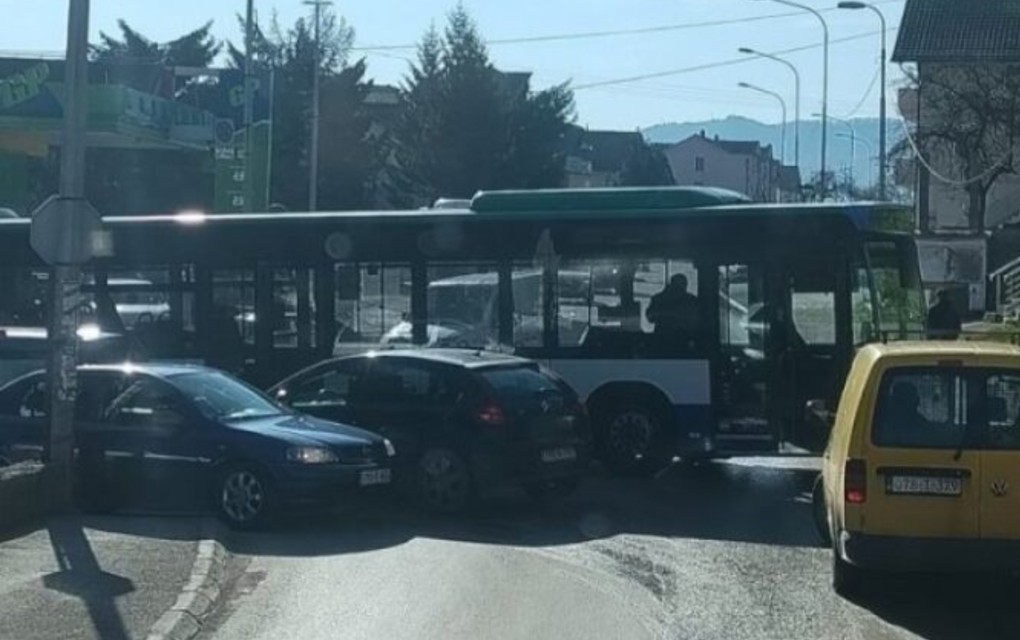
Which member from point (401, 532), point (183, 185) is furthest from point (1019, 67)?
point (401, 532)

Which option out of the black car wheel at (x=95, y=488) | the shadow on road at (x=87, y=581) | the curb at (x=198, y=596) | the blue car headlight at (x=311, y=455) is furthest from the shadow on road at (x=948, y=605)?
→ the black car wheel at (x=95, y=488)

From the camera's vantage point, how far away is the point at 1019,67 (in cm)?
5419

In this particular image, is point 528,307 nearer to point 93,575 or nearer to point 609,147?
point 93,575

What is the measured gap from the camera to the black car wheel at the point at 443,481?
54.9 ft

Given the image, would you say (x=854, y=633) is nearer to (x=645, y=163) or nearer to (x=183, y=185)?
(x=183, y=185)

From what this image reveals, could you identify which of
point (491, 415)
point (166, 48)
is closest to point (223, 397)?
point (491, 415)

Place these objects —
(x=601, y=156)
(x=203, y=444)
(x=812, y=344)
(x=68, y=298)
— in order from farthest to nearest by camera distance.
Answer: (x=601, y=156)
(x=812, y=344)
(x=68, y=298)
(x=203, y=444)

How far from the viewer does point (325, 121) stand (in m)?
73.8

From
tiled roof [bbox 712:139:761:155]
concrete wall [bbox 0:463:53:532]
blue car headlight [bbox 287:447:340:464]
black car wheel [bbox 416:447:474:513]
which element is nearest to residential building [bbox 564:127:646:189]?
tiled roof [bbox 712:139:761:155]

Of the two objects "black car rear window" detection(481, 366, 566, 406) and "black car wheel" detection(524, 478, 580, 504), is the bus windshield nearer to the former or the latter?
"black car wheel" detection(524, 478, 580, 504)

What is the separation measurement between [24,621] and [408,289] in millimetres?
11166

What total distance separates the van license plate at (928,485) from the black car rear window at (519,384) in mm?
6089

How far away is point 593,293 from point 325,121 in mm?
54666

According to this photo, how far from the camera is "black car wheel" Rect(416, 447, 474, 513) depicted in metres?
16.7
